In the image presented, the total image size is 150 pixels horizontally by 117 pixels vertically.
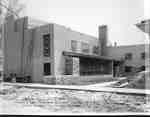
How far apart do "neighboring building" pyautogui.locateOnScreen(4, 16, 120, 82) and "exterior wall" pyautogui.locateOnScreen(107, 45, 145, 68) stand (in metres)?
5.69

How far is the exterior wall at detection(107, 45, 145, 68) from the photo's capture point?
19.8m

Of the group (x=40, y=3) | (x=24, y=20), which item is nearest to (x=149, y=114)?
(x=40, y=3)

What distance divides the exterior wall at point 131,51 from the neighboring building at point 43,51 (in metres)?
5.69

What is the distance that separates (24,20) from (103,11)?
9.69 meters

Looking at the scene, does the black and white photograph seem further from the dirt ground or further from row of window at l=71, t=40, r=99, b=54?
the dirt ground

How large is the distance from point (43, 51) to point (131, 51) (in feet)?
40.6

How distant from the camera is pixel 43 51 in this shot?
13.7 meters

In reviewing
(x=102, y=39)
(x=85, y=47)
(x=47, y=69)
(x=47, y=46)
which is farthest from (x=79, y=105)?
(x=102, y=39)

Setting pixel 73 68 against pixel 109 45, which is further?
pixel 109 45

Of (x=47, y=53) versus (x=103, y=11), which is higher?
(x=103, y=11)

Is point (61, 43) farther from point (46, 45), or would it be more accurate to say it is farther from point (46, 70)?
point (46, 70)

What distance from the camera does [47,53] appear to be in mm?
13531

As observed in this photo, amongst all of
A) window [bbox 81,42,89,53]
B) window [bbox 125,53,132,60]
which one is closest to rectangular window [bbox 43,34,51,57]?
window [bbox 81,42,89,53]

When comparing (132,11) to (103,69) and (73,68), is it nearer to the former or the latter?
(73,68)
